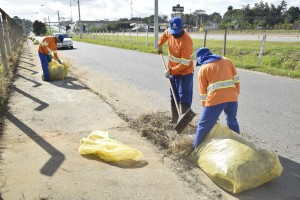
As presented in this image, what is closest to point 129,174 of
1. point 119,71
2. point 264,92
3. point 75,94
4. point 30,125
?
point 30,125

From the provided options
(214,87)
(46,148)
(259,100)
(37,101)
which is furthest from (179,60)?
(37,101)

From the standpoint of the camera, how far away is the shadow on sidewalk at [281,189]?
335 centimetres

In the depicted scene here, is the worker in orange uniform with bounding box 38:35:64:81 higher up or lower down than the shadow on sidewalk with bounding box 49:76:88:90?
higher up

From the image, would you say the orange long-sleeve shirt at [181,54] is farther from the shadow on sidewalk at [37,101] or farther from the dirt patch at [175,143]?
the shadow on sidewalk at [37,101]

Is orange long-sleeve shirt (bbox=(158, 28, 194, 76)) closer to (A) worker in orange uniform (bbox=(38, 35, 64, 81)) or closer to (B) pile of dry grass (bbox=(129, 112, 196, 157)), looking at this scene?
(B) pile of dry grass (bbox=(129, 112, 196, 157))

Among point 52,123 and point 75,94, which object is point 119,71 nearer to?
point 75,94

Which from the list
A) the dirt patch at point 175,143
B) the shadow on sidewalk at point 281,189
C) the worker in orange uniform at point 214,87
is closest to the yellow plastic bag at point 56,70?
the dirt patch at point 175,143

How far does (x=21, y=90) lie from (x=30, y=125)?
313cm

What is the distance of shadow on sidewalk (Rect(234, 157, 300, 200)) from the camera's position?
11.0 ft

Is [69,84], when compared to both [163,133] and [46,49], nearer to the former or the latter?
[46,49]

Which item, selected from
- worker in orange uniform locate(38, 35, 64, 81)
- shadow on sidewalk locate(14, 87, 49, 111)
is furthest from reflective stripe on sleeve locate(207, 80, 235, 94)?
worker in orange uniform locate(38, 35, 64, 81)

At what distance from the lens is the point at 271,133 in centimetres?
521

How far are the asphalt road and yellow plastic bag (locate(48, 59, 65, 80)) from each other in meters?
1.04

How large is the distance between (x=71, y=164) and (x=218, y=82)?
2168 mm
